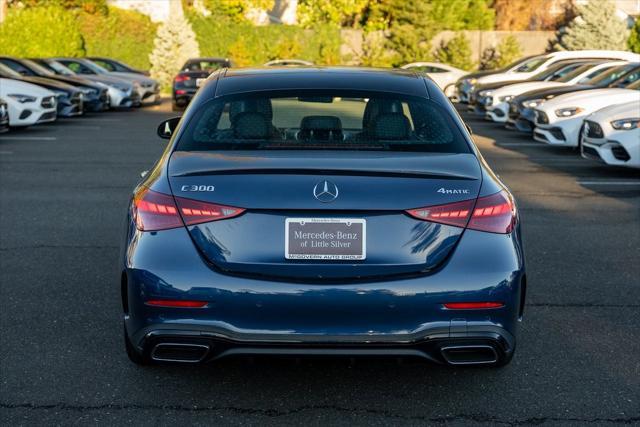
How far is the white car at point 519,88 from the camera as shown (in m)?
21.9

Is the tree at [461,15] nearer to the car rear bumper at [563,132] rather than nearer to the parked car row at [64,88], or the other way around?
the parked car row at [64,88]

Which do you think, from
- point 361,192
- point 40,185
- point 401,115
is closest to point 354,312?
point 361,192

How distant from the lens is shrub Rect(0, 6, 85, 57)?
Answer: 34.0 m

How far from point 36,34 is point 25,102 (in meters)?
16.1

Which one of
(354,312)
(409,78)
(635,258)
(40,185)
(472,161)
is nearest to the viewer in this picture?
(354,312)

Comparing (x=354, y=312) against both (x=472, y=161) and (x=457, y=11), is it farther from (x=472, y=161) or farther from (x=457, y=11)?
Answer: (x=457, y=11)

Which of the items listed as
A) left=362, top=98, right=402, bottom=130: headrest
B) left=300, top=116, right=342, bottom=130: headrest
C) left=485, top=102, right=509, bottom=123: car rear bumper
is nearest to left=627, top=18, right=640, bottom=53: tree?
left=485, top=102, right=509, bottom=123: car rear bumper

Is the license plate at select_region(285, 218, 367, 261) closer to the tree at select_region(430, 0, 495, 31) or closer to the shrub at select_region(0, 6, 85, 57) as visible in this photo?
the shrub at select_region(0, 6, 85, 57)

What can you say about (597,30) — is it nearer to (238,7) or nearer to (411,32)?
(411,32)

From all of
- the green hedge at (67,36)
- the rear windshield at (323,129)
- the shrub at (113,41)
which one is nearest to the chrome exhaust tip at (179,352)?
the rear windshield at (323,129)

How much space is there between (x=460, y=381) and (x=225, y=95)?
1858 mm

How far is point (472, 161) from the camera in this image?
4574 mm

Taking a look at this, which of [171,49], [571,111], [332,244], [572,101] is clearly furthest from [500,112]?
[171,49]

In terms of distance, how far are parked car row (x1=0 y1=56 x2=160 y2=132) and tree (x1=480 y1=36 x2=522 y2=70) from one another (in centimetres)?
1964
